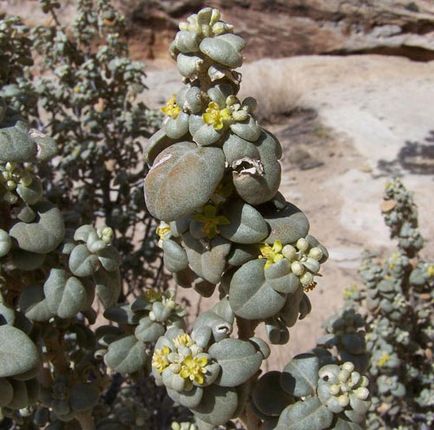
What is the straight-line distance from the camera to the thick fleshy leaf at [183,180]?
1.08m

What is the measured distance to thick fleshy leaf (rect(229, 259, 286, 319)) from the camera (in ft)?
3.81

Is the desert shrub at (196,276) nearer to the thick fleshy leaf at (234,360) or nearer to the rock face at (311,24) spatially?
the thick fleshy leaf at (234,360)

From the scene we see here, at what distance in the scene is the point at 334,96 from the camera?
1013 centimetres

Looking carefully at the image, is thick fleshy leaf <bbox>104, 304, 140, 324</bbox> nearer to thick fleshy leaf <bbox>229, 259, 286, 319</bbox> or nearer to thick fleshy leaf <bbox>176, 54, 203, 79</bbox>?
thick fleshy leaf <bbox>229, 259, 286, 319</bbox>

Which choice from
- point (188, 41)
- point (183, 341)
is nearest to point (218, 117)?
point (188, 41)

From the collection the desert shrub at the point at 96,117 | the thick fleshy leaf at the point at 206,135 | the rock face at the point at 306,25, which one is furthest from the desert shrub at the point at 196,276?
the rock face at the point at 306,25

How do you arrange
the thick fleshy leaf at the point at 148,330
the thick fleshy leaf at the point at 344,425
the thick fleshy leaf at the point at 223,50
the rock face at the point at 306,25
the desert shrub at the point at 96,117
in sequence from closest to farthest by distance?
the thick fleshy leaf at the point at 223,50 < the thick fleshy leaf at the point at 344,425 < the thick fleshy leaf at the point at 148,330 < the desert shrub at the point at 96,117 < the rock face at the point at 306,25

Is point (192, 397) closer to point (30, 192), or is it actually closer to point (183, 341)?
point (183, 341)

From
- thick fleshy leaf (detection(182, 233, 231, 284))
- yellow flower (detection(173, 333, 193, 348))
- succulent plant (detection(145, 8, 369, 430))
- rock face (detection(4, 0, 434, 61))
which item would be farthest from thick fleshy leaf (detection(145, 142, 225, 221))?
rock face (detection(4, 0, 434, 61))

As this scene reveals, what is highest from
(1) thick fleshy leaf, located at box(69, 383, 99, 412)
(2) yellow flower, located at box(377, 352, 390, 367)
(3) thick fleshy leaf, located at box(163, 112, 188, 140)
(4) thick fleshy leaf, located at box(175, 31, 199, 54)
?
(4) thick fleshy leaf, located at box(175, 31, 199, 54)

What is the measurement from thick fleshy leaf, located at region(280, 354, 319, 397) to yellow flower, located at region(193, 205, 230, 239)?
1.21 feet

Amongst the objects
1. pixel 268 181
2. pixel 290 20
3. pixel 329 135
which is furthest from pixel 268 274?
pixel 290 20

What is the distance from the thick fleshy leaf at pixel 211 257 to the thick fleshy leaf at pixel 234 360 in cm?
12

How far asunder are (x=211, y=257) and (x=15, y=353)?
429 mm
